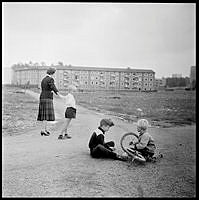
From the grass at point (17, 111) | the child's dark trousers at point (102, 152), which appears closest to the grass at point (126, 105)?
the grass at point (17, 111)

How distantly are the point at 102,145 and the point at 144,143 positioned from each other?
339 mm

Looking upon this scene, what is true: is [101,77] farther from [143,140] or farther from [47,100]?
[143,140]

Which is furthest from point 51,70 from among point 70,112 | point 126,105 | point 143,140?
point 143,140

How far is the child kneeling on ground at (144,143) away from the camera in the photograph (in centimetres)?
182

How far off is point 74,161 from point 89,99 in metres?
0.55

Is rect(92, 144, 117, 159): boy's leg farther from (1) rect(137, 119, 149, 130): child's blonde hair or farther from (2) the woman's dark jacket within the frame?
(2) the woman's dark jacket

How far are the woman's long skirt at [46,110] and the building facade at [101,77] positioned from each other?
17cm

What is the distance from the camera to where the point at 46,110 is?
6.44 ft

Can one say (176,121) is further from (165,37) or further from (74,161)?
(74,161)

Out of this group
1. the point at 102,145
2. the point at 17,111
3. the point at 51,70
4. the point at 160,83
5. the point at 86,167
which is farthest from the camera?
the point at 17,111

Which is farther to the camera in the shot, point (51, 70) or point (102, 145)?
point (51, 70)

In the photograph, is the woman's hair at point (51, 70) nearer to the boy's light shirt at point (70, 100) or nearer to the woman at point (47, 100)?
the woman at point (47, 100)

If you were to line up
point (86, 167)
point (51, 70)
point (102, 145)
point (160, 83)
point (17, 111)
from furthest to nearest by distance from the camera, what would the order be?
point (17, 111)
point (160, 83)
point (51, 70)
point (102, 145)
point (86, 167)

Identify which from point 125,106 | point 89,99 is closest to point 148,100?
point 125,106
